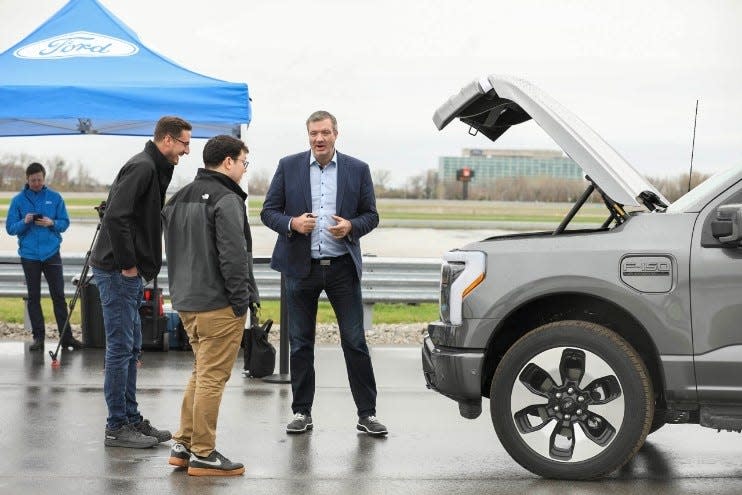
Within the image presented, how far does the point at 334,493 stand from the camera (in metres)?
5.51

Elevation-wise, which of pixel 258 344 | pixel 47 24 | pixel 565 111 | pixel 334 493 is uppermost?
pixel 47 24

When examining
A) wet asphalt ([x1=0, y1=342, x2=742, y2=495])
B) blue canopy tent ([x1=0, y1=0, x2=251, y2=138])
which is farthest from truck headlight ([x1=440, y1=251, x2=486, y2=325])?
blue canopy tent ([x1=0, y1=0, x2=251, y2=138])

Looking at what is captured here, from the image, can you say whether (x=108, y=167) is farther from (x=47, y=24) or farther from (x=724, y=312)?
(x=724, y=312)

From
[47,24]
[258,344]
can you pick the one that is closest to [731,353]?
[258,344]

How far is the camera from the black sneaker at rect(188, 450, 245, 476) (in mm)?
5871

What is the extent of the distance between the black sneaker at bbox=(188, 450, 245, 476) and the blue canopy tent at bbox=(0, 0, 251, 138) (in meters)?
4.45

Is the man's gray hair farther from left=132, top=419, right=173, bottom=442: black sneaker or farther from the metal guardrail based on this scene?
the metal guardrail

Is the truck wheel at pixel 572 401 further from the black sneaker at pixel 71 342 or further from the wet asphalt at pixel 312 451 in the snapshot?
the black sneaker at pixel 71 342

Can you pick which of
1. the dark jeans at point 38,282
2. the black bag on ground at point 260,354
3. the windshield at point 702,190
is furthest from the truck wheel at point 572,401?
the dark jeans at point 38,282

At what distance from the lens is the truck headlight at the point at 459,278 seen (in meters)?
5.86

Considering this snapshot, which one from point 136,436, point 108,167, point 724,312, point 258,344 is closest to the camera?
point 724,312

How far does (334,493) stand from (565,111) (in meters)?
2.35

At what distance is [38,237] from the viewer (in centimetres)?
1066

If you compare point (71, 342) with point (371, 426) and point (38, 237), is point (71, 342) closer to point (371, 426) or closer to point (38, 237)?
point (38, 237)
